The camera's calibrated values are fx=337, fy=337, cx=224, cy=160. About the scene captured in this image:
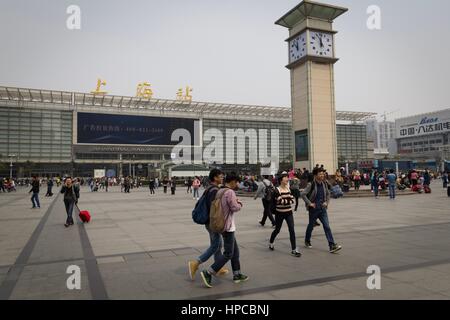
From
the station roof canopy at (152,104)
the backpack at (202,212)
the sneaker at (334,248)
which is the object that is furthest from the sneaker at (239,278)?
the station roof canopy at (152,104)

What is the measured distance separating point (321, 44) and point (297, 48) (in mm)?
2035

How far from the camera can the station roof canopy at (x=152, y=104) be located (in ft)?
255

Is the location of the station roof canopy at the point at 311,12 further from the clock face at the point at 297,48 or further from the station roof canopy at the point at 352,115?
the station roof canopy at the point at 352,115

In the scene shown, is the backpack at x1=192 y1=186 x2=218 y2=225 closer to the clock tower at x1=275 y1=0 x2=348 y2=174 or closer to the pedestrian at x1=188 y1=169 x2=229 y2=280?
the pedestrian at x1=188 y1=169 x2=229 y2=280

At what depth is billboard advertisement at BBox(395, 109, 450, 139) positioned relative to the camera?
105 metres

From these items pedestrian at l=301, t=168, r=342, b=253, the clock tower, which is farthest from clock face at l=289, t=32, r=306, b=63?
pedestrian at l=301, t=168, r=342, b=253

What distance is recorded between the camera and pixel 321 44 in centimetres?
2908

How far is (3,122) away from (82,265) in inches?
3483

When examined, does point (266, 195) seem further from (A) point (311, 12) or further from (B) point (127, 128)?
(B) point (127, 128)

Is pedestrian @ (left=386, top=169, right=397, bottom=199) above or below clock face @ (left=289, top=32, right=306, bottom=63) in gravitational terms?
below

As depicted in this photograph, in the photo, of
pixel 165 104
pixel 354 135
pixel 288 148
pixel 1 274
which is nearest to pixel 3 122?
pixel 165 104

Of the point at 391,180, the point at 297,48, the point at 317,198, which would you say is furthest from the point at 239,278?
the point at 297,48

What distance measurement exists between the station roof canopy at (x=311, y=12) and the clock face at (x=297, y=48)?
1.57m
